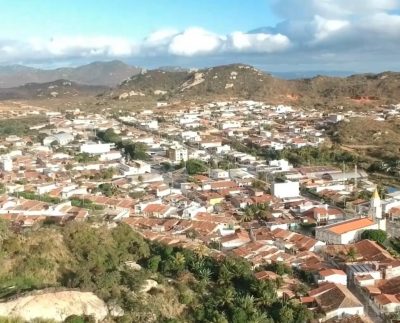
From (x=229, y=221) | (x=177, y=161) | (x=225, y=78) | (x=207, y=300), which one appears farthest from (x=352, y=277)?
(x=225, y=78)

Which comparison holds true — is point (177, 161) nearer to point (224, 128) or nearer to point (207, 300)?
point (224, 128)

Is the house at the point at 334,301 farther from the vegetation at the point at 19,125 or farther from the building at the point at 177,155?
the vegetation at the point at 19,125

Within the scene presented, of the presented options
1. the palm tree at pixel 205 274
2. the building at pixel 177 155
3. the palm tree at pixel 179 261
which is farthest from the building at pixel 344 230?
the building at pixel 177 155

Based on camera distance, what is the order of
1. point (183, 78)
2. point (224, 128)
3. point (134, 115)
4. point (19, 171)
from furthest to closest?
point (183, 78) → point (134, 115) → point (224, 128) → point (19, 171)

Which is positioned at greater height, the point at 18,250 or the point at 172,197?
the point at 18,250

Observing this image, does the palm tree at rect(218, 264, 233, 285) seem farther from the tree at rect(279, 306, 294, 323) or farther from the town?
the tree at rect(279, 306, 294, 323)

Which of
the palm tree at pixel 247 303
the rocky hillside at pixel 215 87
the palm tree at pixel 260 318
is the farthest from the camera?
the rocky hillside at pixel 215 87

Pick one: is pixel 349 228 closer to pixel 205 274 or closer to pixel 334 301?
pixel 334 301
